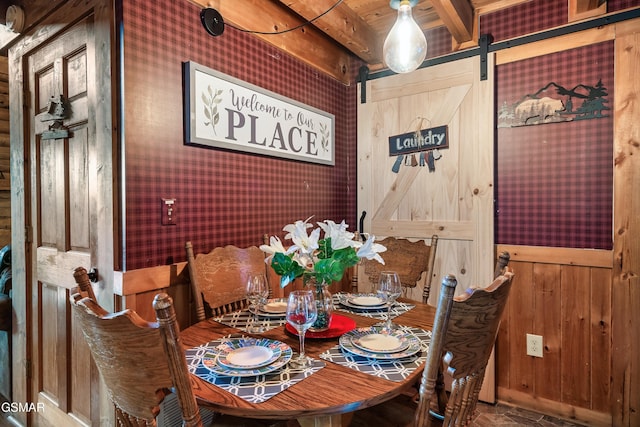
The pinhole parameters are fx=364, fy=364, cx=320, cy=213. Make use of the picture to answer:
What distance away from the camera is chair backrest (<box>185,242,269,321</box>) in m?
1.68

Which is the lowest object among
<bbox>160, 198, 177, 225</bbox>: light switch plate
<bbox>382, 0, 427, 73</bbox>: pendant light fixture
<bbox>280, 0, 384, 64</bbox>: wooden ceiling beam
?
<bbox>160, 198, 177, 225</bbox>: light switch plate

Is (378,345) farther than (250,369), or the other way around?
(378,345)

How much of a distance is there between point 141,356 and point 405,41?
166 cm

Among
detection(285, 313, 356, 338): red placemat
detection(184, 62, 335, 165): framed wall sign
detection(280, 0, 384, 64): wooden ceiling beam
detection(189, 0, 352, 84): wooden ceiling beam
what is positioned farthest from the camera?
detection(280, 0, 384, 64): wooden ceiling beam

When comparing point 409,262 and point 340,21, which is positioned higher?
point 340,21

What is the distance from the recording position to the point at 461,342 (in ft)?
2.91

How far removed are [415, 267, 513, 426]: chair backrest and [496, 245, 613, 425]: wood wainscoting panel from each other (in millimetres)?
1514

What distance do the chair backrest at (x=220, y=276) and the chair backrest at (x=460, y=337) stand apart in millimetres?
1092

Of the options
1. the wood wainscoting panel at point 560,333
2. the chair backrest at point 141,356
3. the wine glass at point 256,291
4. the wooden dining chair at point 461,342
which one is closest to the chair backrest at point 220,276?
the wine glass at point 256,291

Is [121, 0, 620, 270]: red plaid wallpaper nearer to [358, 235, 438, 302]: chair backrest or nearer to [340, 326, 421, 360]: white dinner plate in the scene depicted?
[358, 235, 438, 302]: chair backrest

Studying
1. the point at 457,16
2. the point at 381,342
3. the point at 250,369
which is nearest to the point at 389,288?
the point at 381,342

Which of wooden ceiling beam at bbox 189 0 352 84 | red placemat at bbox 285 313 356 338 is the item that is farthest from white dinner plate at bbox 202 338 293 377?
wooden ceiling beam at bbox 189 0 352 84

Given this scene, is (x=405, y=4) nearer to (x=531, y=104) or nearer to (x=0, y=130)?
(x=531, y=104)

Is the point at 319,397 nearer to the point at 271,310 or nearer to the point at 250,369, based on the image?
the point at 250,369
